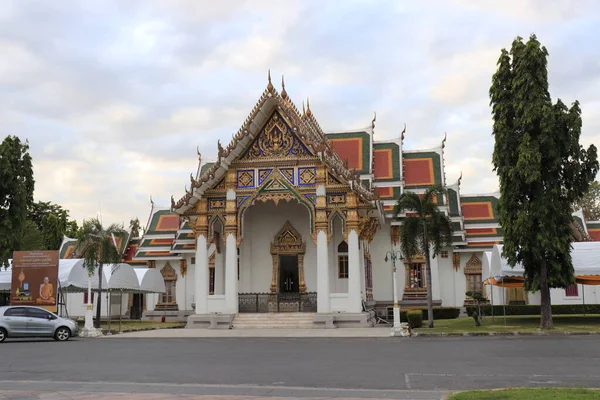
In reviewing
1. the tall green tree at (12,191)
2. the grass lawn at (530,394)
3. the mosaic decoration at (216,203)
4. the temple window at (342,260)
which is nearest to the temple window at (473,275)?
the temple window at (342,260)

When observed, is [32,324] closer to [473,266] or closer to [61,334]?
[61,334]

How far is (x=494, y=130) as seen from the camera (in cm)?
2397

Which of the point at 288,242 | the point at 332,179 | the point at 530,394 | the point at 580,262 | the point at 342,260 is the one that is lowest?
the point at 530,394

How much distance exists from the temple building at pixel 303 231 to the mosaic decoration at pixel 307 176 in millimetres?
43

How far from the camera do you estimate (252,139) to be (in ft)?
93.8

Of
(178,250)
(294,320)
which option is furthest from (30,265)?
(178,250)

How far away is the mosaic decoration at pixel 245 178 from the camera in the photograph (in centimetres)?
2851

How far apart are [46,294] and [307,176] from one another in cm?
1145

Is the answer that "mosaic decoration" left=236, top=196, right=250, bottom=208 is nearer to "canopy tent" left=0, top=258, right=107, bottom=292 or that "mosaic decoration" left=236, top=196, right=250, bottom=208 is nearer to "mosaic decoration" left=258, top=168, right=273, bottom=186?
"mosaic decoration" left=258, top=168, right=273, bottom=186

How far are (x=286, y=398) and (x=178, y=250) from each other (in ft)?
100

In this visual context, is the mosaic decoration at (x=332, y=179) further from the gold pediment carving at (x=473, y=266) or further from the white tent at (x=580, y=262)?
the gold pediment carving at (x=473, y=266)

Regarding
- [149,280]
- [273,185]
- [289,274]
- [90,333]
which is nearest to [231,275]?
[273,185]

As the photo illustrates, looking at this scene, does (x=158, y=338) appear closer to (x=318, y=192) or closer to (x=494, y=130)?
(x=318, y=192)

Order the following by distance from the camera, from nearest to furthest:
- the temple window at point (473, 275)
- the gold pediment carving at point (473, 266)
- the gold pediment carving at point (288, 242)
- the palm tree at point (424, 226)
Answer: the palm tree at point (424, 226), the gold pediment carving at point (288, 242), the temple window at point (473, 275), the gold pediment carving at point (473, 266)
